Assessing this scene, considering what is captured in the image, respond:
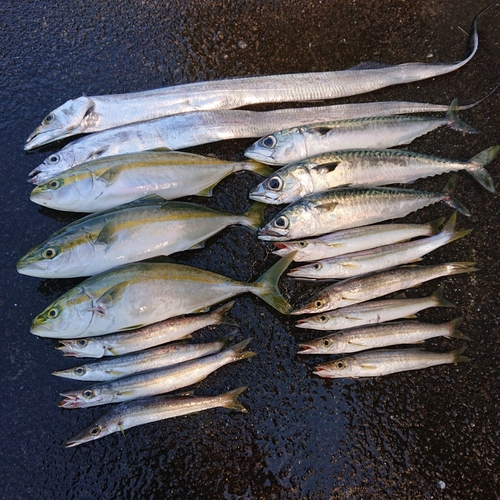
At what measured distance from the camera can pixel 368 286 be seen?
3.09m

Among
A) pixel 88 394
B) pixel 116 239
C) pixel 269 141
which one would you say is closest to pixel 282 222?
pixel 269 141

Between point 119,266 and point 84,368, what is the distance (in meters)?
0.78

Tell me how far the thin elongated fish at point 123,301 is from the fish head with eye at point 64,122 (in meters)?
1.36

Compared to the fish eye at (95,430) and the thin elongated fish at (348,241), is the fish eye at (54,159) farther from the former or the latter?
the fish eye at (95,430)

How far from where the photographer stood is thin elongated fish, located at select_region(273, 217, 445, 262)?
122 inches

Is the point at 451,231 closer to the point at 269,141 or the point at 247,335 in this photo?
the point at 269,141

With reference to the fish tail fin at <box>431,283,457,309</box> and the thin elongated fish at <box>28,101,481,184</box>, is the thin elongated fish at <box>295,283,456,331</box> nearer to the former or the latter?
the fish tail fin at <box>431,283,457,309</box>

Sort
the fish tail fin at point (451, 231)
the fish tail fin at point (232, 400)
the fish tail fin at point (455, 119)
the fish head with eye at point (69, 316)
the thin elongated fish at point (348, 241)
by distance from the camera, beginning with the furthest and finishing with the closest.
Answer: the fish tail fin at point (455, 119) → the fish tail fin at point (451, 231) → the thin elongated fish at point (348, 241) → the fish tail fin at point (232, 400) → the fish head with eye at point (69, 316)

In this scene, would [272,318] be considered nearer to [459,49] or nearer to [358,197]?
[358,197]

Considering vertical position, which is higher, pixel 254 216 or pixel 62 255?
pixel 62 255

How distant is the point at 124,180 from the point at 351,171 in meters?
1.79

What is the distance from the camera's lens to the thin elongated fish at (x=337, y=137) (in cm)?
327

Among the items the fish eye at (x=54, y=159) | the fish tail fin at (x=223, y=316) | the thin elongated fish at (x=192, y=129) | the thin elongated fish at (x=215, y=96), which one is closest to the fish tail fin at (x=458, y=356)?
the fish tail fin at (x=223, y=316)

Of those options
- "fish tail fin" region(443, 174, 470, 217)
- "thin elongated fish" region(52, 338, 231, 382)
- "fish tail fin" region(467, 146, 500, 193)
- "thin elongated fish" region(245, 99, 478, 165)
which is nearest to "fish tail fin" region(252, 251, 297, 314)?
"thin elongated fish" region(52, 338, 231, 382)
